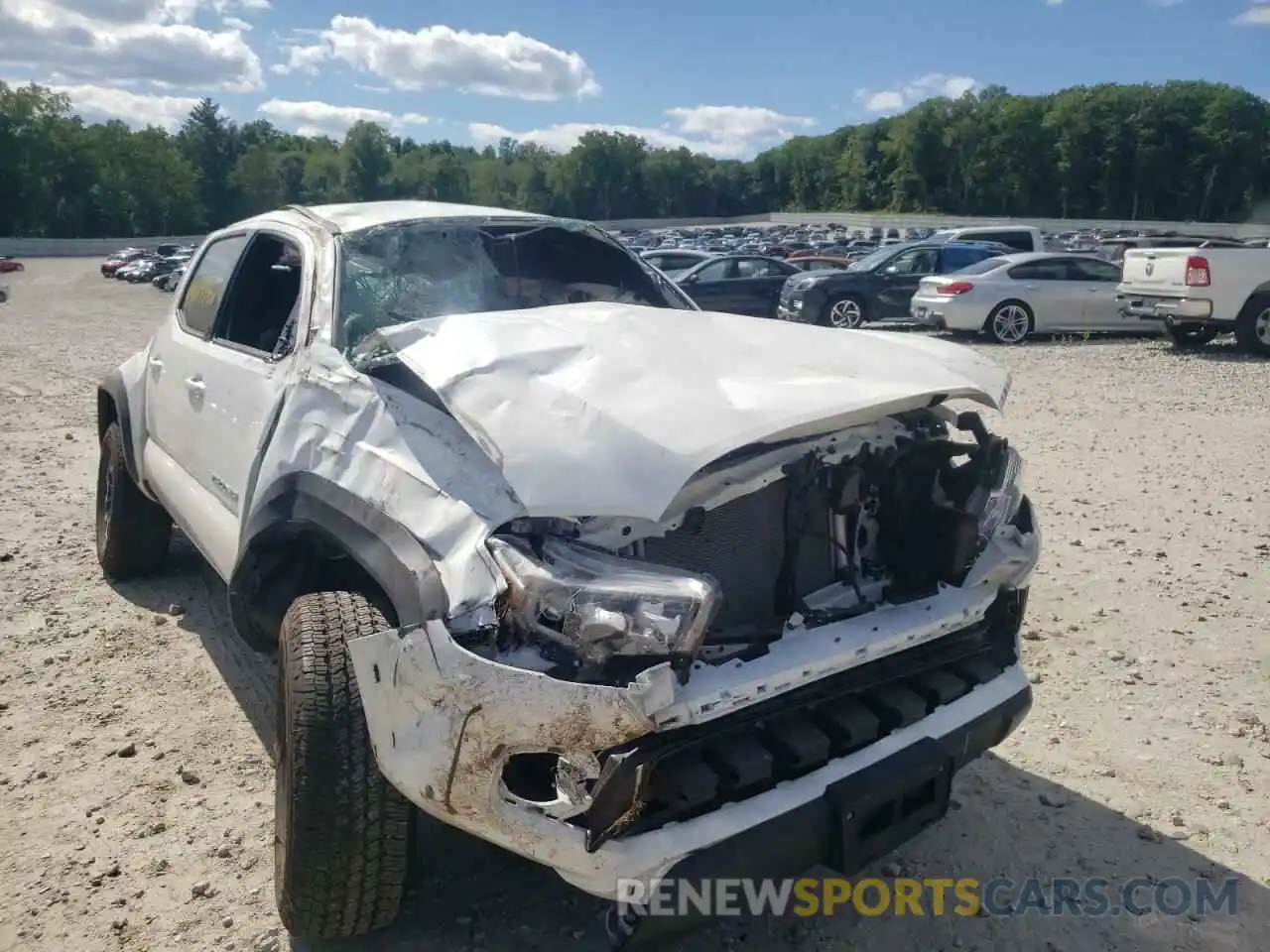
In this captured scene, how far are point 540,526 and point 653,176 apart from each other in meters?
120

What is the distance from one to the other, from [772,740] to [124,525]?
3964 mm

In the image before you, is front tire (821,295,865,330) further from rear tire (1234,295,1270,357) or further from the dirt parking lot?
the dirt parking lot

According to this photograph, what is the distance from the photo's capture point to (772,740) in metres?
2.27

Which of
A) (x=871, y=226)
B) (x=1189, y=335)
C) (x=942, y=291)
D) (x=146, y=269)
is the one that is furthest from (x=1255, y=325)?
(x=871, y=226)

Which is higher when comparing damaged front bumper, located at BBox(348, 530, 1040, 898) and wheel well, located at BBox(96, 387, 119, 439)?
wheel well, located at BBox(96, 387, 119, 439)

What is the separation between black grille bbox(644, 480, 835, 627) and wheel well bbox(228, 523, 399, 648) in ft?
3.27

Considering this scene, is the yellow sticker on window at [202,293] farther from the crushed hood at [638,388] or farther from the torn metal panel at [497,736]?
the torn metal panel at [497,736]

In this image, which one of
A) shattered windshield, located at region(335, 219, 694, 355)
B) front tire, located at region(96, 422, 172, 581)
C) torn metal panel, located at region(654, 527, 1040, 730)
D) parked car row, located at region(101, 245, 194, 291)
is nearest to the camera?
torn metal panel, located at region(654, 527, 1040, 730)

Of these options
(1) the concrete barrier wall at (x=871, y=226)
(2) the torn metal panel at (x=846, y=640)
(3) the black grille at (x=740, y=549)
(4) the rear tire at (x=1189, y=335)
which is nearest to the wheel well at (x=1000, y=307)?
(4) the rear tire at (x=1189, y=335)

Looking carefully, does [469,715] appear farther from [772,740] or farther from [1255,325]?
[1255,325]

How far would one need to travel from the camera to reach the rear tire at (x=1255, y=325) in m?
13.3

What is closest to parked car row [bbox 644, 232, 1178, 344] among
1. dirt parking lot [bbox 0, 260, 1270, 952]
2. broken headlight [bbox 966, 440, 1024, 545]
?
dirt parking lot [bbox 0, 260, 1270, 952]

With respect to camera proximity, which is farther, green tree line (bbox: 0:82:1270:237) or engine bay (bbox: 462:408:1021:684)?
green tree line (bbox: 0:82:1270:237)

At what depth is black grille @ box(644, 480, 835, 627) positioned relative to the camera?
253 centimetres
